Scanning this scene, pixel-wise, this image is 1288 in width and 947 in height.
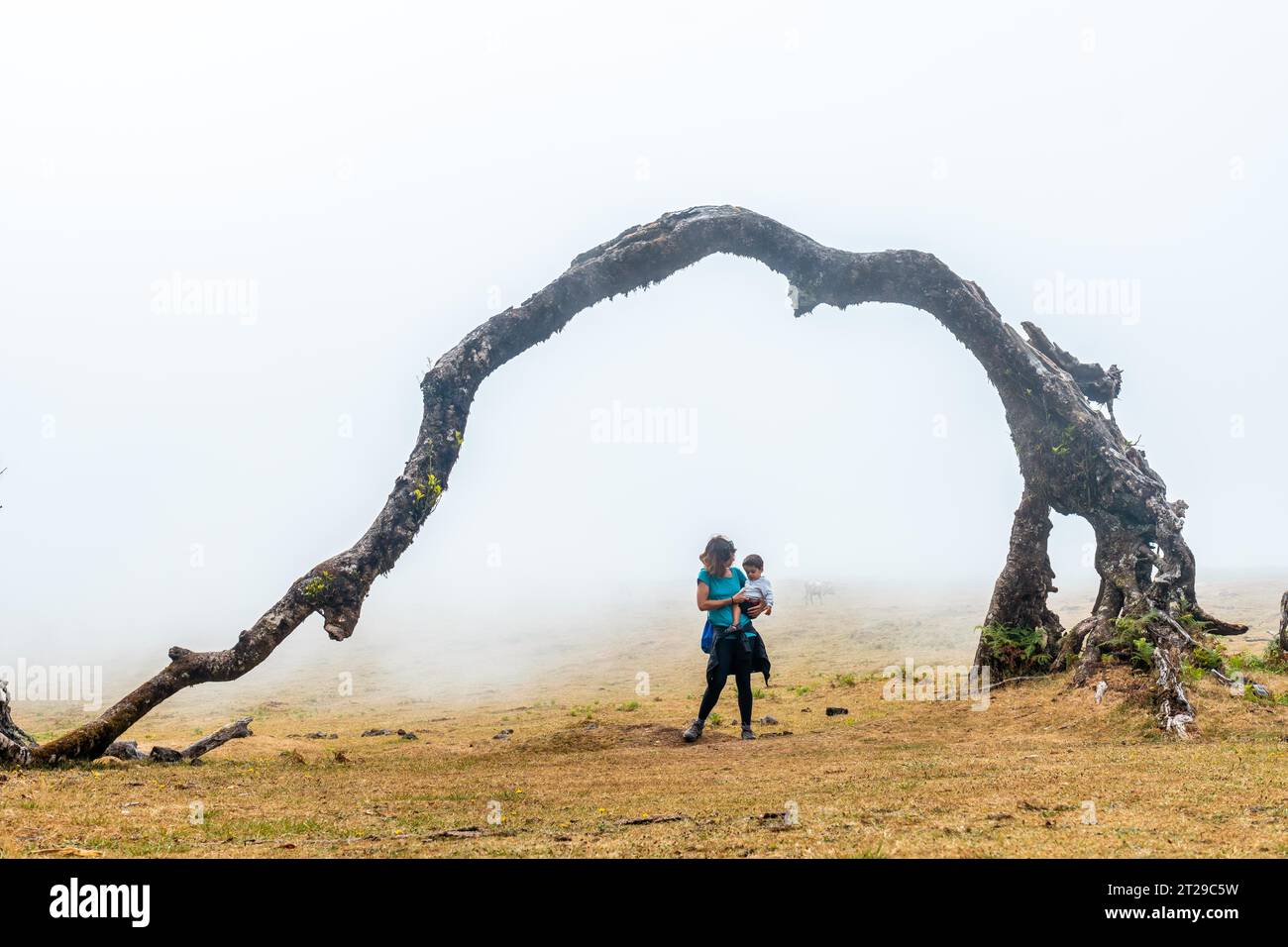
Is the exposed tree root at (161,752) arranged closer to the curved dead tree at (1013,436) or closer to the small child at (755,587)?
the curved dead tree at (1013,436)

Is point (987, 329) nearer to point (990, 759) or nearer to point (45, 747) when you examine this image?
point (990, 759)

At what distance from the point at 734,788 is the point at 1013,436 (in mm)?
11122

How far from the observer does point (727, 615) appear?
11.4m

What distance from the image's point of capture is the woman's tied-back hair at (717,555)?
11.1 m

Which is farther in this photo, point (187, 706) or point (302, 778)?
point (187, 706)

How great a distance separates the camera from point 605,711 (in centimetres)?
1692

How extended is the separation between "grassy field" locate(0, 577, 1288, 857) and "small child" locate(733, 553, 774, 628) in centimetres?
168

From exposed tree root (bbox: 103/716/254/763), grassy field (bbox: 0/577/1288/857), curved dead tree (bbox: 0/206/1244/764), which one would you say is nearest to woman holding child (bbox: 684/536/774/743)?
grassy field (bbox: 0/577/1288/857)

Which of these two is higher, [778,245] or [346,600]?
[778,245]

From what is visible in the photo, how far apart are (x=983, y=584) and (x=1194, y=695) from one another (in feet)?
144
